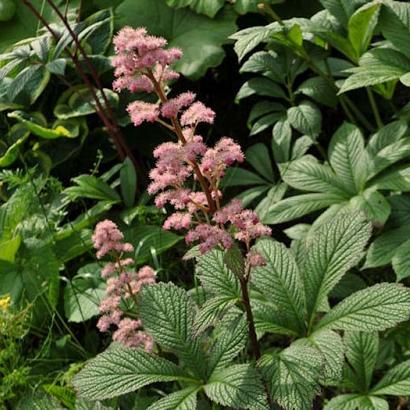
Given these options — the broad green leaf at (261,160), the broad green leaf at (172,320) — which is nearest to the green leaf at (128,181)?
the broad green leaf at (261,160)

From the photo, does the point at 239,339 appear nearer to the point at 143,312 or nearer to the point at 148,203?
the point at 143,312

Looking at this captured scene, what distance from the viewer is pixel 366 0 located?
97.4 inches

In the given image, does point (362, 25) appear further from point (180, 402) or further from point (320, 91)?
point (180, 402)

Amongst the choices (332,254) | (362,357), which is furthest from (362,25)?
(362,357)

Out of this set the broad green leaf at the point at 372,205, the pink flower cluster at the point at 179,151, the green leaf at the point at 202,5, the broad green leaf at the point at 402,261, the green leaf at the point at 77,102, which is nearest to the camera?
the pink flower cluster at the point at 179,151

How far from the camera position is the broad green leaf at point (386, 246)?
7.19 feet

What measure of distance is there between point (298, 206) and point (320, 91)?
57cm

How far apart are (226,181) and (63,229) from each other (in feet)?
2.15

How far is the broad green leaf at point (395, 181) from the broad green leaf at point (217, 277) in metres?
0.71

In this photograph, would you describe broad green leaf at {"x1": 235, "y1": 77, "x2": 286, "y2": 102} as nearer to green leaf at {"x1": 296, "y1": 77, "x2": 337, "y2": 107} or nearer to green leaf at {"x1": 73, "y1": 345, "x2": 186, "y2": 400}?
green leaf at {"x1": 296, "y1": 77, "x2": 337, "y2": 107}

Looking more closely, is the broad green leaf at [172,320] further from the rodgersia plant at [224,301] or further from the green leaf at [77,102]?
the green leaf at [77,102]

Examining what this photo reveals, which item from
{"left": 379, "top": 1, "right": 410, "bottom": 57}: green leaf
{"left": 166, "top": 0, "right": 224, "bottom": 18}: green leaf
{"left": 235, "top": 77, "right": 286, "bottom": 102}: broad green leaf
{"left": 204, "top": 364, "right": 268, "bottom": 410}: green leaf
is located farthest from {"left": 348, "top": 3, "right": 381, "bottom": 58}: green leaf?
{"left": 204, "top": 364, "right": 268, "bottom": 410}: green leaf

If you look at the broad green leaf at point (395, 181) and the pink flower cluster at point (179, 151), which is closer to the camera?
the pink flower cluster at point (179, 151)

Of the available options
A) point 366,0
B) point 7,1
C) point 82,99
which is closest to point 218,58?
point 82,99
